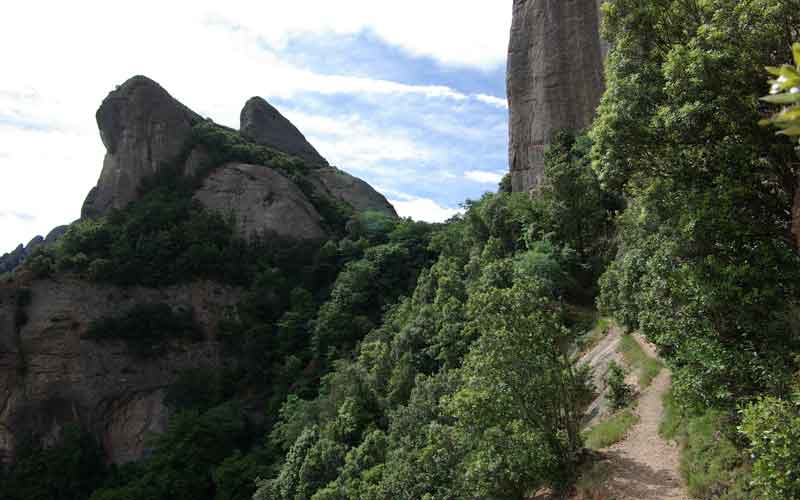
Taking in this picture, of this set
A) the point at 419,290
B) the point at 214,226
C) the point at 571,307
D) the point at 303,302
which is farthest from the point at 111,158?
the point at 571,307

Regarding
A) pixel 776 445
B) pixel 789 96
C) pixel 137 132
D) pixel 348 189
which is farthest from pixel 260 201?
pixel 789 96

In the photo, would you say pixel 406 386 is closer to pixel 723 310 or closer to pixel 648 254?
pixel 648 254

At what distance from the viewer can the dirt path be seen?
35.2 ft

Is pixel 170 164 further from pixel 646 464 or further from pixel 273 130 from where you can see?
pixel 646 464

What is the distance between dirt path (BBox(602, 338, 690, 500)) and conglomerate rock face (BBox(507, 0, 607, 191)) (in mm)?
20524

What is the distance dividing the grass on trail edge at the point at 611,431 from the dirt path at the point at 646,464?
141 mm

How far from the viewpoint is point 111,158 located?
55656 millimetres

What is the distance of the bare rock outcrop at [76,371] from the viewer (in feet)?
127

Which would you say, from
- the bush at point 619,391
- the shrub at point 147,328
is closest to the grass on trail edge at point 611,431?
the bush at point 619,391

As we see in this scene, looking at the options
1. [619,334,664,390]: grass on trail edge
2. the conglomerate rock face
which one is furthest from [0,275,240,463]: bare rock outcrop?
[619,334,664,390]: grass on trail edge

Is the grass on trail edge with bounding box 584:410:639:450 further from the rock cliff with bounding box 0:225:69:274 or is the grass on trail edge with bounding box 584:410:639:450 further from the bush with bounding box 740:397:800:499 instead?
the rock cliff with bounding box 0:225:69:274

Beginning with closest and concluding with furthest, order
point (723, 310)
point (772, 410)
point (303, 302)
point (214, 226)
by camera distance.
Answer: point (772, 410), point (723, 310), point (303, 302), point (214, 226)

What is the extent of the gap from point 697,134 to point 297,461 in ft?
71.7

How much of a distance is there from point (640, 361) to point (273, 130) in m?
59.7
